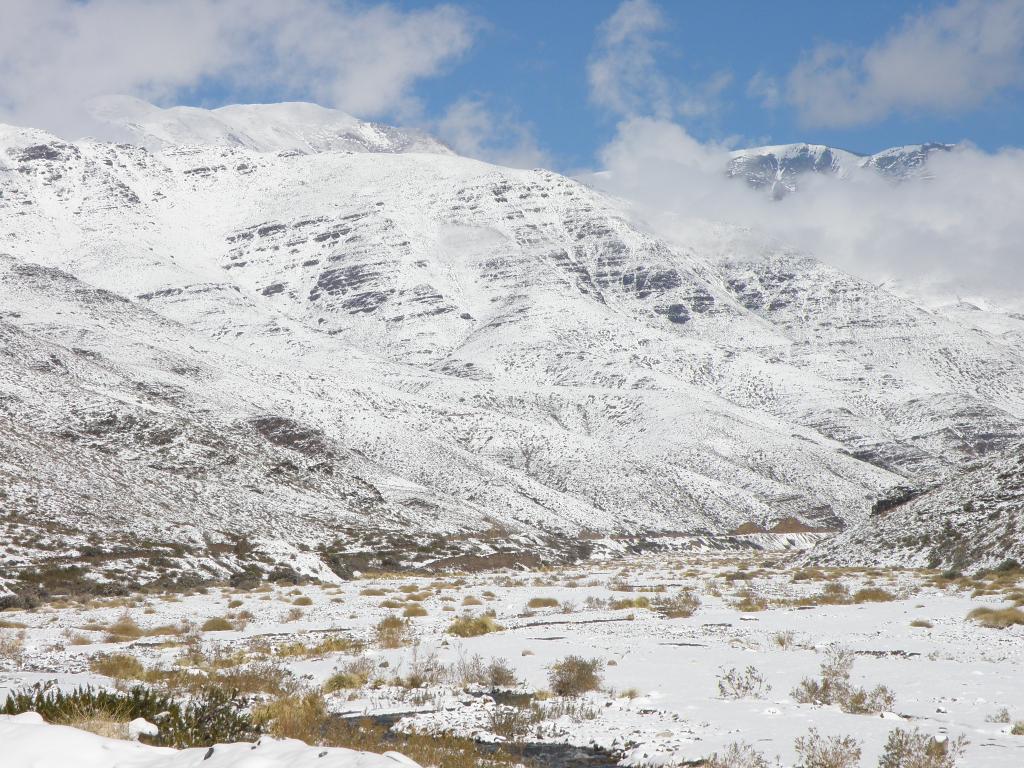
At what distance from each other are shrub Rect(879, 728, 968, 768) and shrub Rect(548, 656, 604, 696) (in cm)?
501

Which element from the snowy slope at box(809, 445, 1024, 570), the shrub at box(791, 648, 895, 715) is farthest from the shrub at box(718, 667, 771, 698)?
the snowy slope at box(809, 445, 1024, 570)

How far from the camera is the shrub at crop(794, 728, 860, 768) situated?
29.6 ft

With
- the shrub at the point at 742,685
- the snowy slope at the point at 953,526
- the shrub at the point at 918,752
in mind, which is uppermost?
the snowy slope at the point at 953,526

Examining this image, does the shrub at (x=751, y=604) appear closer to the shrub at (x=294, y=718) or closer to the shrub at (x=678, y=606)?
the shrub at (x=678, y=606)

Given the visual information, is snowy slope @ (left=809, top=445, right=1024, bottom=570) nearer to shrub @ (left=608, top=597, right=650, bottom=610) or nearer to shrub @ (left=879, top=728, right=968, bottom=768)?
shrub @ (left=608, top=597, right=650, bottom=610)

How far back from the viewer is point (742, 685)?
13156 millimetres

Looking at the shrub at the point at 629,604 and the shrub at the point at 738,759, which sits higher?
the shrub at the point at 738,759

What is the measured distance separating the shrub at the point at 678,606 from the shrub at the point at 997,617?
7356 millimetres

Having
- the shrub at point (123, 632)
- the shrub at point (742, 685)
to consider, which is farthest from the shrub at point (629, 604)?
the shrub at point (123, 632)

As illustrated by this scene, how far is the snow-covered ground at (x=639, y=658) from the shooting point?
436 inches

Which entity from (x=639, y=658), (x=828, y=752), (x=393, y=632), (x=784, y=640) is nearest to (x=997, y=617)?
(x=784, y=640)

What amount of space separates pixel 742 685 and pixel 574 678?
2634 millimetres

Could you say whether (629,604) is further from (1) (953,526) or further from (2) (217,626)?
(1) (953,526)

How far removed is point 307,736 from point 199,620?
689 inches
